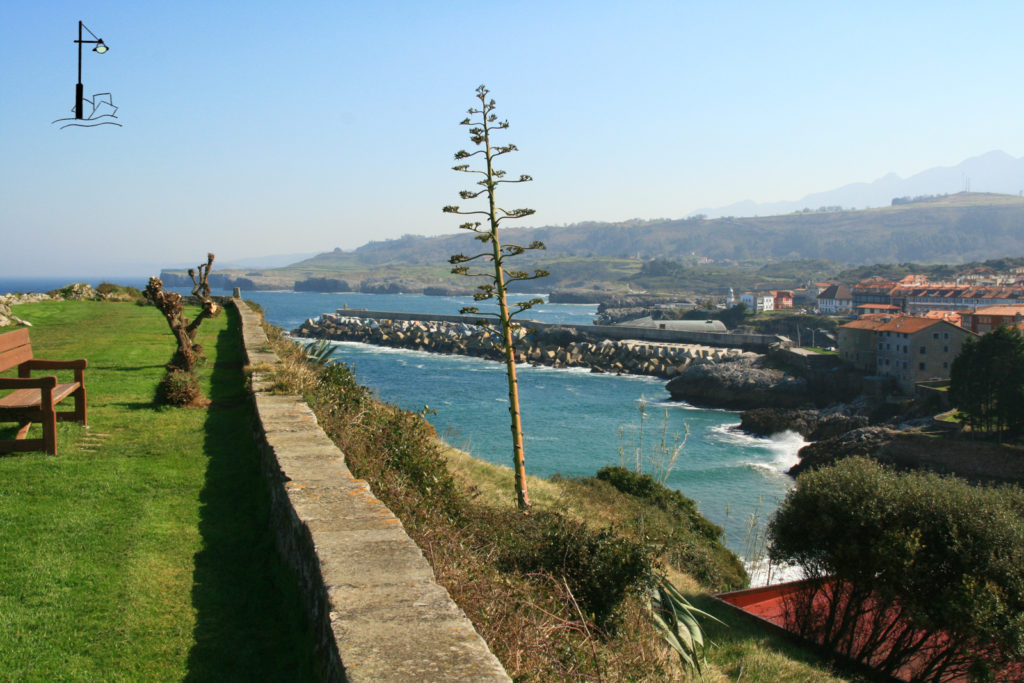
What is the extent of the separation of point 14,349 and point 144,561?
14.6ft

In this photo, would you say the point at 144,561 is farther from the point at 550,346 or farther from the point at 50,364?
the point at 550,346

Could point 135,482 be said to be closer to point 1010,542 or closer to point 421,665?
point 421,665

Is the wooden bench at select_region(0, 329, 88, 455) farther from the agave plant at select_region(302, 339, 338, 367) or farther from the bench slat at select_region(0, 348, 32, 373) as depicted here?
the agave plant at select_region(302, 339, 338, 367)

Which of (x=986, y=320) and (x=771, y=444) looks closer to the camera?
(x=771, y=444)

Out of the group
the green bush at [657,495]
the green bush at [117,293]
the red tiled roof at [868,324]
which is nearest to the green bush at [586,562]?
the green bush at [657,495]

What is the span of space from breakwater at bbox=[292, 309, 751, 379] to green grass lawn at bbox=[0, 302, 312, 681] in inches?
1759

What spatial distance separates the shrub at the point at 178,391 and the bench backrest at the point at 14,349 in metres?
1.42

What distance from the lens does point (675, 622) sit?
676cm

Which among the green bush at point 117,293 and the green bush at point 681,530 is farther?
the green bush at point 117,293

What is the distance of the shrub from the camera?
8.86 metres

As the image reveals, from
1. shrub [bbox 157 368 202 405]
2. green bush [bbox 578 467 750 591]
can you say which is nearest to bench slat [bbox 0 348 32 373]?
shrub [bbox 157 368 202 405]

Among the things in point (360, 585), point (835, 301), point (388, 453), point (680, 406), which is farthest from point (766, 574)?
point (835, 301)

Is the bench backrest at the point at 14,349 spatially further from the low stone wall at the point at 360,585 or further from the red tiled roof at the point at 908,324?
the red tiled roof at the point at 908,324

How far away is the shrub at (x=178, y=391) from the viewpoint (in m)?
8.86
